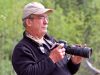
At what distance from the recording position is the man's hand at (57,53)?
3637 mm

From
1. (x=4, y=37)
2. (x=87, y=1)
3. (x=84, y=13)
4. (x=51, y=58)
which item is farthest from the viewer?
(x=87, y=1)

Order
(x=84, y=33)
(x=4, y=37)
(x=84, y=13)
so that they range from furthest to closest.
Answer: (x=84, y=13) → (x=84, y=33) → (x=4, y=37)

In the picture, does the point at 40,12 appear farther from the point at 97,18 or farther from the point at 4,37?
the point at 97,18

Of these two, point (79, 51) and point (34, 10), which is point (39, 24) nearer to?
point (34, 10)

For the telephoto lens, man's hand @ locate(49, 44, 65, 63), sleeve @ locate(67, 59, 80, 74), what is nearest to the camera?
man's hand @ locate(49, 44, 65, 63)

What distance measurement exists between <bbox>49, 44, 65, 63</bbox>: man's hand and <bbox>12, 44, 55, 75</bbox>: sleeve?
0.04 meters

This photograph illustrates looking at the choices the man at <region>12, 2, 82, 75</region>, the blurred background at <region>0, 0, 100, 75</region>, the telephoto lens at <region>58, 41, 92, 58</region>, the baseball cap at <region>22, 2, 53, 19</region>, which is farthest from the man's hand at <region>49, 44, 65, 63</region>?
the blurred background at <region>0, 0, 100, 75</region>

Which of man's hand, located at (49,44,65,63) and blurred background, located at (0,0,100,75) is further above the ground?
man's hand, located at (49,44,65,63)

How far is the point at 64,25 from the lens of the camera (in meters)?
13.9

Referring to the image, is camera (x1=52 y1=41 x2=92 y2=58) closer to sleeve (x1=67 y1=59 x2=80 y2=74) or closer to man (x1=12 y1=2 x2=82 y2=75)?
man (x1=12 y1=2 x2=82 y2=75)

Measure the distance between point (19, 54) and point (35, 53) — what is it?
14 cm

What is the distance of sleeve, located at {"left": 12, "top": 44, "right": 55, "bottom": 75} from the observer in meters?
3.68

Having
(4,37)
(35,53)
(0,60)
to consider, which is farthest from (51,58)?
(4,37)

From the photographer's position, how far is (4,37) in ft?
33.2
